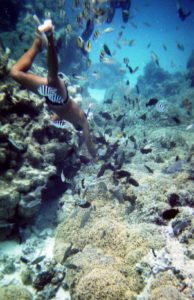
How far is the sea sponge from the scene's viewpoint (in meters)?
4.50

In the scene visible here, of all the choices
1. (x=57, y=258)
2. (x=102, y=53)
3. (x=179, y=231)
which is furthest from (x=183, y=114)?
(x=57, y=258)

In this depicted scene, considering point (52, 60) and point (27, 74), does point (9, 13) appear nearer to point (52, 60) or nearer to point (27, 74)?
point (27, 74)

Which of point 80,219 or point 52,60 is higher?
point 52,60

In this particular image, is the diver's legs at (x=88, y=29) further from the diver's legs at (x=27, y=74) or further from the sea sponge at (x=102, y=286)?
the sea sponge at (x=102, y=286)

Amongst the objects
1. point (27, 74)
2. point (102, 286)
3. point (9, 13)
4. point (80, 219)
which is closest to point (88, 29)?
point (27, 74)

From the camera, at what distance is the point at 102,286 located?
15.0 ft

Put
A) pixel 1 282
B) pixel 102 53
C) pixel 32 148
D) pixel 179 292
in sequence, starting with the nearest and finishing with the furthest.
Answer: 1. pixel 179 292
2. pixel 1 282
3. pixel 32 148
4. pixel 102 53

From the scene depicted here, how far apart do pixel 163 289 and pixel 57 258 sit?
2517mm

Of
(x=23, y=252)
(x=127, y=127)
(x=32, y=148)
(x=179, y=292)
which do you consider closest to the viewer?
(x=179, y=292)

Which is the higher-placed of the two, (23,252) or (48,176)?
(48,176)

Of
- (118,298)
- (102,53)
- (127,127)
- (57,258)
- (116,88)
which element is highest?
(116,88)

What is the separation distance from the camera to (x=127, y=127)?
1538cm

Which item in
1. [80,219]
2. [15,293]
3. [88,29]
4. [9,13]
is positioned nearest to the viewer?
[15,293]

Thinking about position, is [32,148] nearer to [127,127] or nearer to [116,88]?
[127,127]
